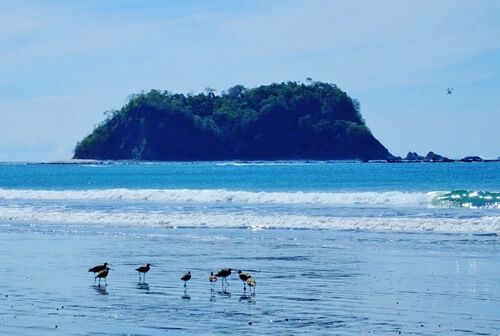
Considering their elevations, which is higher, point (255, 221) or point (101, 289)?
point (255, 221)

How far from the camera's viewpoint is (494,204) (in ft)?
151

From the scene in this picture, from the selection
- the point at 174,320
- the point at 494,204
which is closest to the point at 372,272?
the point at 174,320

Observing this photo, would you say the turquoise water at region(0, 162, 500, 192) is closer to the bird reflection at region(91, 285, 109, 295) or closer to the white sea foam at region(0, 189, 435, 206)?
the white sea foam at region(0, 189, 435, 206)

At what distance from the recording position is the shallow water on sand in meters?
14.6

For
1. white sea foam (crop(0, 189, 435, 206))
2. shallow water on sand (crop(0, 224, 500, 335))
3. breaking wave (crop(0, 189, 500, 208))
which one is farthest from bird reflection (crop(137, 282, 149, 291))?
white sea foam (crop(0, 189, 435, 206))

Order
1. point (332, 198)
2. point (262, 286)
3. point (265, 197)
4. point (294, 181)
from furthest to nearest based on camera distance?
point (294, 181) < point (265, 197) < point (332, 198) < point (262, 286)

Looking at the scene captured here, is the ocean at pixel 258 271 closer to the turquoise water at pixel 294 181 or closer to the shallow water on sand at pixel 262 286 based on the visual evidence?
the shallow water on sand at pixel 262 286

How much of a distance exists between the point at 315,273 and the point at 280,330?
6254 millimetres

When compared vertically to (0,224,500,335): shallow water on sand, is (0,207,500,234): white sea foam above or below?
above

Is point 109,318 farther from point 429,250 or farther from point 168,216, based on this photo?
point 168,216

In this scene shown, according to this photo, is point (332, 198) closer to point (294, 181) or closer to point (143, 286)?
point (143, 286)

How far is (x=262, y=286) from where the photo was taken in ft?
61.1

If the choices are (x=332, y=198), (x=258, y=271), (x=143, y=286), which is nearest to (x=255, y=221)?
(x=258, y=271)

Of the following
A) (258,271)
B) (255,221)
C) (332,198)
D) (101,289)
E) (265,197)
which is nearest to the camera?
(101,289)
